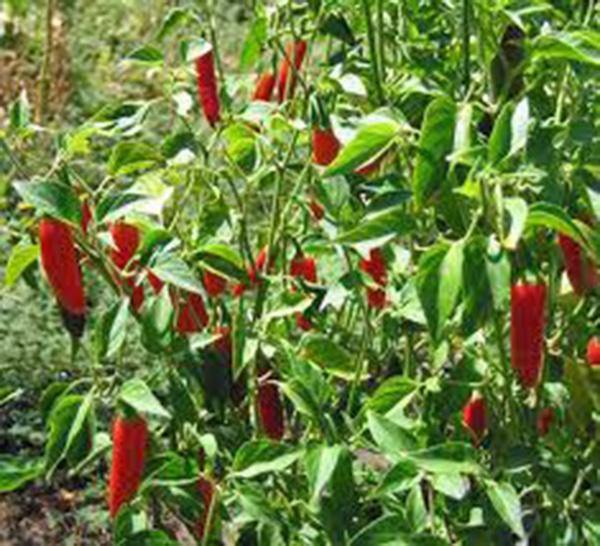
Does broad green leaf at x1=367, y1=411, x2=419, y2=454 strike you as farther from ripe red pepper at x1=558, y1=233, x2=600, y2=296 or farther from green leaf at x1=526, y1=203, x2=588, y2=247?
green leaf at x1=526, y1=203, x2=588, y2=247

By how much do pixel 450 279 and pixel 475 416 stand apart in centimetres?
58

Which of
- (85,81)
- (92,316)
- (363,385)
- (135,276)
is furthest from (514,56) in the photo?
(85,81)

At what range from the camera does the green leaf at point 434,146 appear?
1438 millimetres

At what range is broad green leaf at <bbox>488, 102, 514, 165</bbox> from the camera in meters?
1.43

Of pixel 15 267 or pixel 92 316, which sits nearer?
pixel 15 267

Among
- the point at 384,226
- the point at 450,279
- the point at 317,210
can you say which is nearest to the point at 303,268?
the point at 317,210

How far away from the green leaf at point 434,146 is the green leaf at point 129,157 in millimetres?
362

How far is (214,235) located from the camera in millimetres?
1805

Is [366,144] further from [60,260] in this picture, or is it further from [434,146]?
[60,260]

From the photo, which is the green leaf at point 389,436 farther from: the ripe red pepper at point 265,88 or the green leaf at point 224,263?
the ripe red pepper at point 265,88

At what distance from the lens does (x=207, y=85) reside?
6.25 feet

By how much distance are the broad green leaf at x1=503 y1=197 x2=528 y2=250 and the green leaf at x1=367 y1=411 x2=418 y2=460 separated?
13.4 inches

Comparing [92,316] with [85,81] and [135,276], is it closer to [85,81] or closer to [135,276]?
[85,81]

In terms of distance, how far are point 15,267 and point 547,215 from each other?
2.04ft
